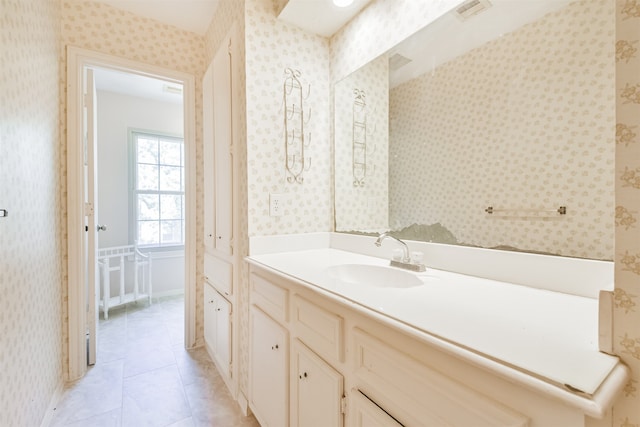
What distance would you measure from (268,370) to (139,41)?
241 cm

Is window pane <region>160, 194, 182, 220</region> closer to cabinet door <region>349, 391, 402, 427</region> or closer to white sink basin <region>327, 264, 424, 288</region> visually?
white sink basin <region>327, 264, 424, 288</region>

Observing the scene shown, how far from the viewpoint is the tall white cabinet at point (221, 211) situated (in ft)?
5.41

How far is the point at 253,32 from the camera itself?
4.95 ft

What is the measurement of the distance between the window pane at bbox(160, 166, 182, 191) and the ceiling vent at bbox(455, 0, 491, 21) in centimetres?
374

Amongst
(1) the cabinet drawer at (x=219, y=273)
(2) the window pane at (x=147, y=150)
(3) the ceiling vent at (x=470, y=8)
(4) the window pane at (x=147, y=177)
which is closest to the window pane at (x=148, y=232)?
(4) the window pane at (x=147, y=177)

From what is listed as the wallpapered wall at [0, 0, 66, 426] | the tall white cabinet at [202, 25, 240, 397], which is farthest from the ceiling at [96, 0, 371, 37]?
the wallpapered wall at [0, 0, 66, 426]

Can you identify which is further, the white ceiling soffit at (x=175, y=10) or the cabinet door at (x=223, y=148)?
the white ceiling soffit at (x=175, y=10)

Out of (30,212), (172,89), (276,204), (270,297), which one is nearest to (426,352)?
(270,297)

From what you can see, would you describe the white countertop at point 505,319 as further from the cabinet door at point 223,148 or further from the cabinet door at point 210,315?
the cabinet door at point 210,315

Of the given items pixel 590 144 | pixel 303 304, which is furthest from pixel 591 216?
pixel 303 304

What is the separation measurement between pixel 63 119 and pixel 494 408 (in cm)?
262

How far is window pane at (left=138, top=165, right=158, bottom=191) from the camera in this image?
3.64 metres

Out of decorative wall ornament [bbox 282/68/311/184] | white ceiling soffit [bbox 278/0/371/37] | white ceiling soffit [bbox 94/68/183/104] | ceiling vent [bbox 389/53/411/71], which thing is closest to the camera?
ceiling vent [bbox 389/53/411/71]

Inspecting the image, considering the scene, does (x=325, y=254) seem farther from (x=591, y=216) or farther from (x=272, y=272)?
(x=591, y=216)
